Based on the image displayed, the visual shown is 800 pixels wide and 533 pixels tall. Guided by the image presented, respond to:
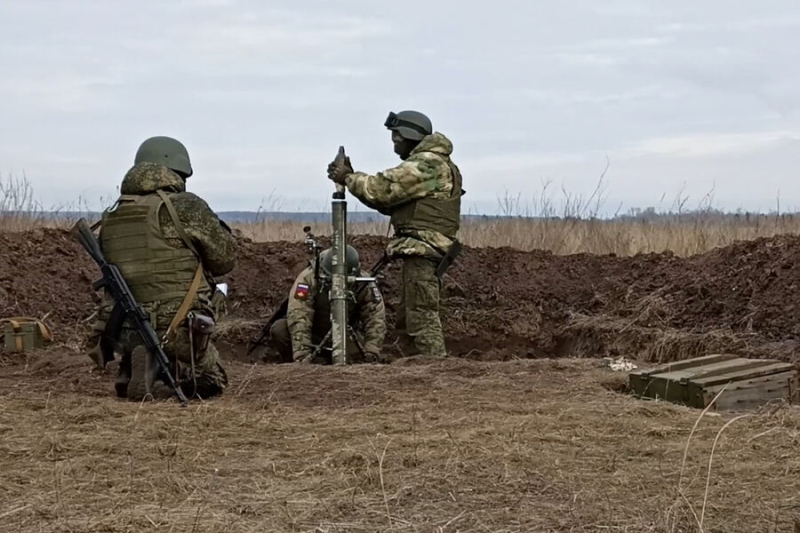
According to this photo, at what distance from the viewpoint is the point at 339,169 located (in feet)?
30.5

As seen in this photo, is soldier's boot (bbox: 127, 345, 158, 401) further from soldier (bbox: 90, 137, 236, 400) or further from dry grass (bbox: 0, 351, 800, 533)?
dry grass (bbox: 0, 351, 800, 533)

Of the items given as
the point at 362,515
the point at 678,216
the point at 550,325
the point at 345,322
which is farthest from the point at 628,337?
the point at 678,216

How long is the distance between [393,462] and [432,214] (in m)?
4.77

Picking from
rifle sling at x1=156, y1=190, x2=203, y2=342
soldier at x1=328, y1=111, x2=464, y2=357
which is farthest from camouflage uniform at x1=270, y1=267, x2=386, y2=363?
rifle sling at x1=156, y1=190, x2=203, y2=342

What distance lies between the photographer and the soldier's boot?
6.92 metres

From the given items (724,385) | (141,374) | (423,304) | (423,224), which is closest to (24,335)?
(141,374)

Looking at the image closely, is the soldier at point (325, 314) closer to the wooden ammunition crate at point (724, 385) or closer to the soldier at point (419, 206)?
the soldier at point (419, 206)

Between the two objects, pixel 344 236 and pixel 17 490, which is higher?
pixel 344 236

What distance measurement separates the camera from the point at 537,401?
6.80 meters

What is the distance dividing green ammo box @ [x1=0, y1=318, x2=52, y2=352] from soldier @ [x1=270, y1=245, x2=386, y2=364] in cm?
219

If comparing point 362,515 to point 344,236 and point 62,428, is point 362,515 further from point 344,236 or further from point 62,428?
point 344,236

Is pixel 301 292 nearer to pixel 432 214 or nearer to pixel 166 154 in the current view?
pixel 432 214

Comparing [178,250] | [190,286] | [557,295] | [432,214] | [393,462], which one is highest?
[432,214]

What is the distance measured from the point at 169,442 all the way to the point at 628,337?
19.9 feet
